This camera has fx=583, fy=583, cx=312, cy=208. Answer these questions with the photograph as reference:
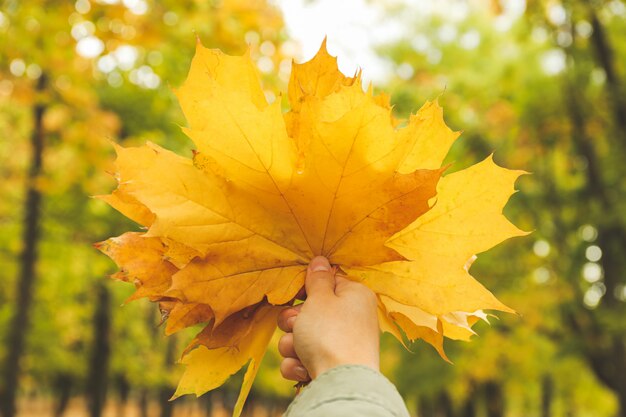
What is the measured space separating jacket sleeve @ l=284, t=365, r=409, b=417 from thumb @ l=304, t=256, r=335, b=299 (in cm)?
14

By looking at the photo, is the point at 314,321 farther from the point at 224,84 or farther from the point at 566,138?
the point at 566,138

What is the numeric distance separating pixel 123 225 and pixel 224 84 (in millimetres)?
11484

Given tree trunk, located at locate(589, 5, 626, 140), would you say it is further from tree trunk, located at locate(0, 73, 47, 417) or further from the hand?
the hand

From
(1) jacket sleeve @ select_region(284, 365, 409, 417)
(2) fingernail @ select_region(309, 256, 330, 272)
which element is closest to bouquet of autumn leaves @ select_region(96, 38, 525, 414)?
(2) fingernail @ select_region(309, 256, 330, 272)

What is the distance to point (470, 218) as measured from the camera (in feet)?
3.66

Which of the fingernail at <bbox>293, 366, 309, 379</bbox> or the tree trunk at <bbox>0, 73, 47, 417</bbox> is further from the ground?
the fingernail at <bbox>293, 366, 309, 379</bbox>

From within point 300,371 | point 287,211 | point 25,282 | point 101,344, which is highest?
point 287,211

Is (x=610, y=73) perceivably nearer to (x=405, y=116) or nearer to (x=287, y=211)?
(x=405, y=116)

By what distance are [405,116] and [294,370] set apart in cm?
856

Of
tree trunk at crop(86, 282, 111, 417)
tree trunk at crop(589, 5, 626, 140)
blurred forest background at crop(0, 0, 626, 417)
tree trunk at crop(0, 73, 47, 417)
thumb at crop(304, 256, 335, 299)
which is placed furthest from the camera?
tree trunk at crop(86, 282, 111, 417)

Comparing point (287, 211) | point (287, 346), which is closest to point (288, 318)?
point (287, 346)

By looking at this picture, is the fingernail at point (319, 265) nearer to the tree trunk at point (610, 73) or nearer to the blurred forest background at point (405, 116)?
the blurred forest background at point (405, 116)

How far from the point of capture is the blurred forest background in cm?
574

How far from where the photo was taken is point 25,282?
9023 mm
